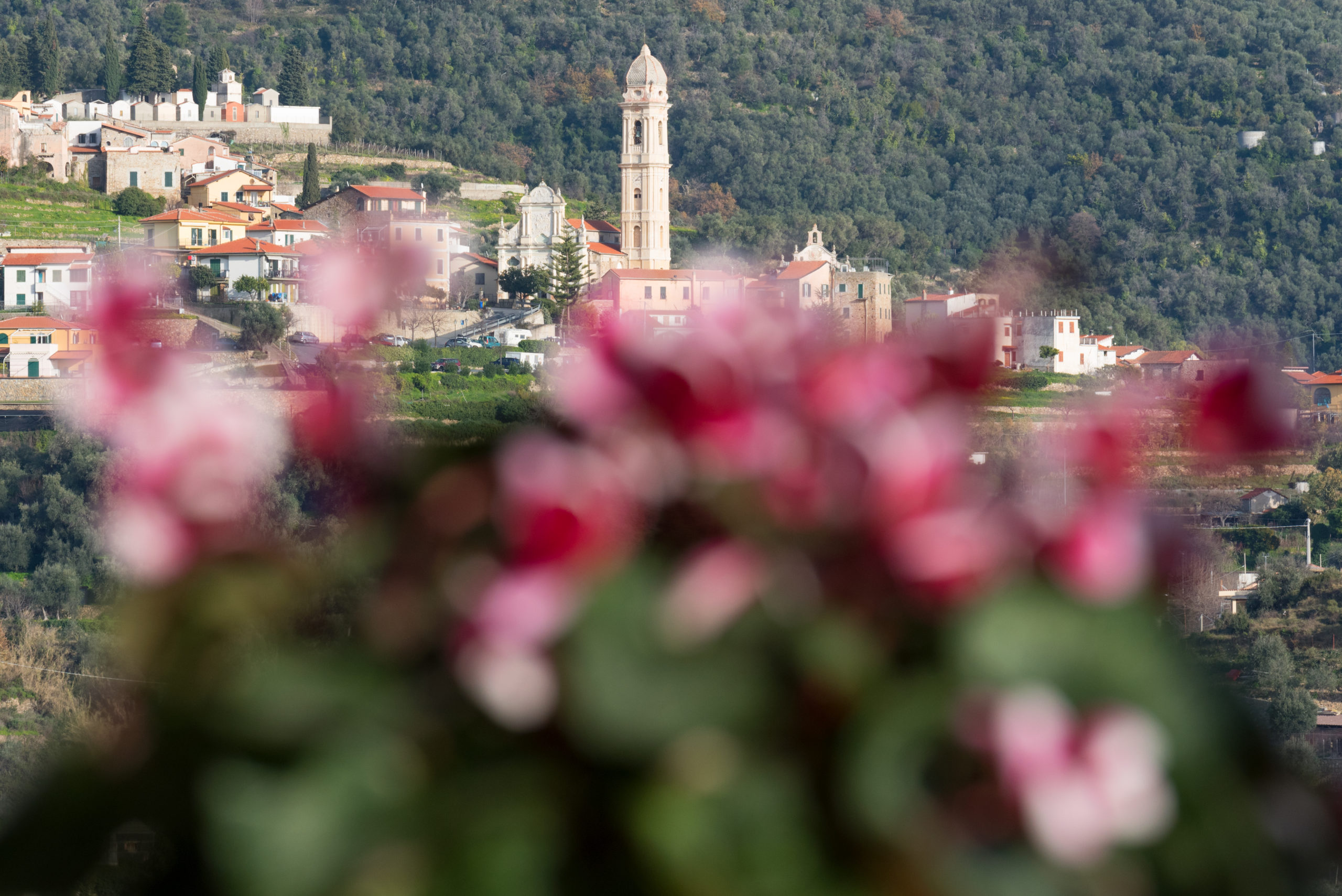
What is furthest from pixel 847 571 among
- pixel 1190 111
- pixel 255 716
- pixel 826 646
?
pixel 1190 111

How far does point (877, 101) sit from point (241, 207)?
23.2 m

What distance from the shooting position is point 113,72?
132ft

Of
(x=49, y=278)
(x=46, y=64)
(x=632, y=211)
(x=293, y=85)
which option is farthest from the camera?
(x=46, y=64)

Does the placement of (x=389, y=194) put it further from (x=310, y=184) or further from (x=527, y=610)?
(x=310, y=184)

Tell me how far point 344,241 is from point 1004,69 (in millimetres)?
50473

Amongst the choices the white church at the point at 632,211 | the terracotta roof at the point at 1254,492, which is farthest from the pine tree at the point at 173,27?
the terracotta roof at the point at 1254,492

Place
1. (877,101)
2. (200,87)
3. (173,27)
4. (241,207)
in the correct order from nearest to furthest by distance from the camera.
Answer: (241,207) < (200,87) < (877,101) < (173,27)

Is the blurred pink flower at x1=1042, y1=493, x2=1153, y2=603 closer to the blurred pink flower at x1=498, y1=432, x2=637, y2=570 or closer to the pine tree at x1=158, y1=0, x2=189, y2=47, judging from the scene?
the blurred pink flower at x1=498, y1=432, x2=637, y2=570

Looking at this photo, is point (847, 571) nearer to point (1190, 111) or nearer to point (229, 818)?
point (229, 818)

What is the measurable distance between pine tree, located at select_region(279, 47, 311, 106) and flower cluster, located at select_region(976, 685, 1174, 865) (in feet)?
136

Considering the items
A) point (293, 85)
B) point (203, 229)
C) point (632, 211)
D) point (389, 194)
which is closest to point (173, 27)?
point (293, 85)

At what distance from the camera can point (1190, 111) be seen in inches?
1714

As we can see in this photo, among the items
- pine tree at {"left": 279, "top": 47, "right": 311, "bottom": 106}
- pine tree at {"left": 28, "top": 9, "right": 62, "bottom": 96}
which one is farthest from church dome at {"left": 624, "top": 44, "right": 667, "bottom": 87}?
pine tree at {"left": 28, "top": 9, "right": 62, "bottom": 96}

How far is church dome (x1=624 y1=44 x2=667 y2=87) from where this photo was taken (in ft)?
115
